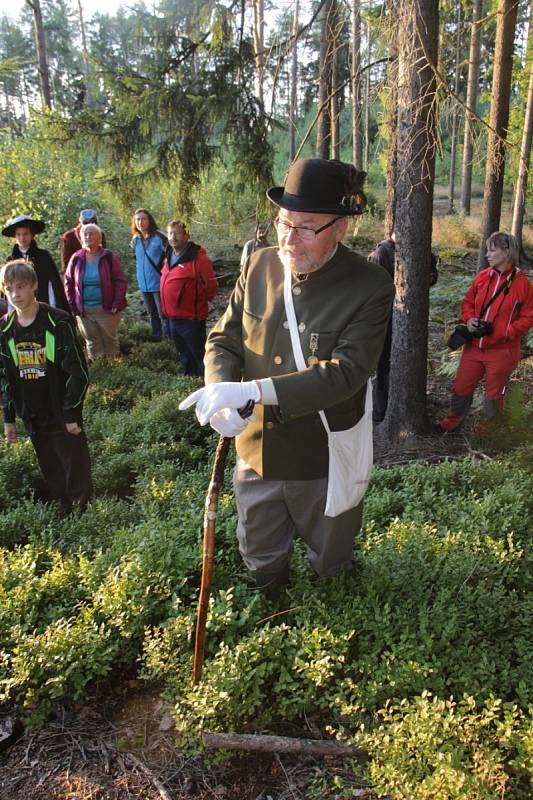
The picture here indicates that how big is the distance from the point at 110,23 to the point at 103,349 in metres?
59.3

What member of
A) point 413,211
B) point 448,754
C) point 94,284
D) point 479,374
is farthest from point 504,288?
point 94,284

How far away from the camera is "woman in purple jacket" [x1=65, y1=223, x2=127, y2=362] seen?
25.5 feet

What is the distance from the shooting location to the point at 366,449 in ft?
9.74

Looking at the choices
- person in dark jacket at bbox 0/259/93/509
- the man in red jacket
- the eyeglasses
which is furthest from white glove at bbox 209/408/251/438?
the man in red jacket

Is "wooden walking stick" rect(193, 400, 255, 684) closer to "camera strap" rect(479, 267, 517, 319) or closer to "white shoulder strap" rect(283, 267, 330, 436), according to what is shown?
"white shoulder strap" rect(283, 267, 330, 436)

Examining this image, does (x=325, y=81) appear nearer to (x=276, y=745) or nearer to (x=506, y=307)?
(x=506, y=307)

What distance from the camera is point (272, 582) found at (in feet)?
10.6

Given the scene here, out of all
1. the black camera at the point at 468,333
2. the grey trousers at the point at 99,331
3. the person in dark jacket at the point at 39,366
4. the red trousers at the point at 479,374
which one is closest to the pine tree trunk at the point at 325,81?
the black camera at the point at 468,333

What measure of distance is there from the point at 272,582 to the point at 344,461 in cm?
88

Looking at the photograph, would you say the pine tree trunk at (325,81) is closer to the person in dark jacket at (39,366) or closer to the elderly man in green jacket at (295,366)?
the person in dark jacket at (39,366)

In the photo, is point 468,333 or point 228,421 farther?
point 468,333

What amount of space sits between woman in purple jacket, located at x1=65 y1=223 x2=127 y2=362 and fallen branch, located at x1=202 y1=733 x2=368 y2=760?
632 centimetres

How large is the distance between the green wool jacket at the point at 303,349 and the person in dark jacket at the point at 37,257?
393 centimetres

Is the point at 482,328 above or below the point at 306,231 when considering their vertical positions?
below
